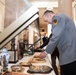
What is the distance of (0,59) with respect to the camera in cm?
128

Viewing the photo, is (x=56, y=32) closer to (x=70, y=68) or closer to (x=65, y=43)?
(x=65, y=43)

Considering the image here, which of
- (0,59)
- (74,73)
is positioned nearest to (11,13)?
(0,59)

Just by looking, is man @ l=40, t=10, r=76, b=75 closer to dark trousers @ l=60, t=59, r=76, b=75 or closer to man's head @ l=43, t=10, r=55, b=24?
dark trousers @ l=60, t=59, r=76, b=75

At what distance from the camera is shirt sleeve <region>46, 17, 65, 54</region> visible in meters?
1.38

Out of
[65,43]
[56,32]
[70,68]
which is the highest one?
[56,32]

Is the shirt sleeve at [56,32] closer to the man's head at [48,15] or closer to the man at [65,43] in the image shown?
the man at [65,43]

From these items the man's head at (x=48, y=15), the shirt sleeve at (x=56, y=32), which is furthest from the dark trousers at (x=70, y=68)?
the man's head at (x=48, y=15)

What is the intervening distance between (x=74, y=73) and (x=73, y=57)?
0.50 ft

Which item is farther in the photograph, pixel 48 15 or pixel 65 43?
pixel 48 15

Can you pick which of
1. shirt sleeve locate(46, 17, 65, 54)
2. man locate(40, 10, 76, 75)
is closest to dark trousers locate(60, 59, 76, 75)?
man locate(40, 10, 76, 75)

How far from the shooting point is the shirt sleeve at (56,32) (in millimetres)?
1384

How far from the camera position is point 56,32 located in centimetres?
139

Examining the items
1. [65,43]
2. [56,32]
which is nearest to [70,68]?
[65,43]

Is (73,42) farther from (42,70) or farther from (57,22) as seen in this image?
(42,70)
